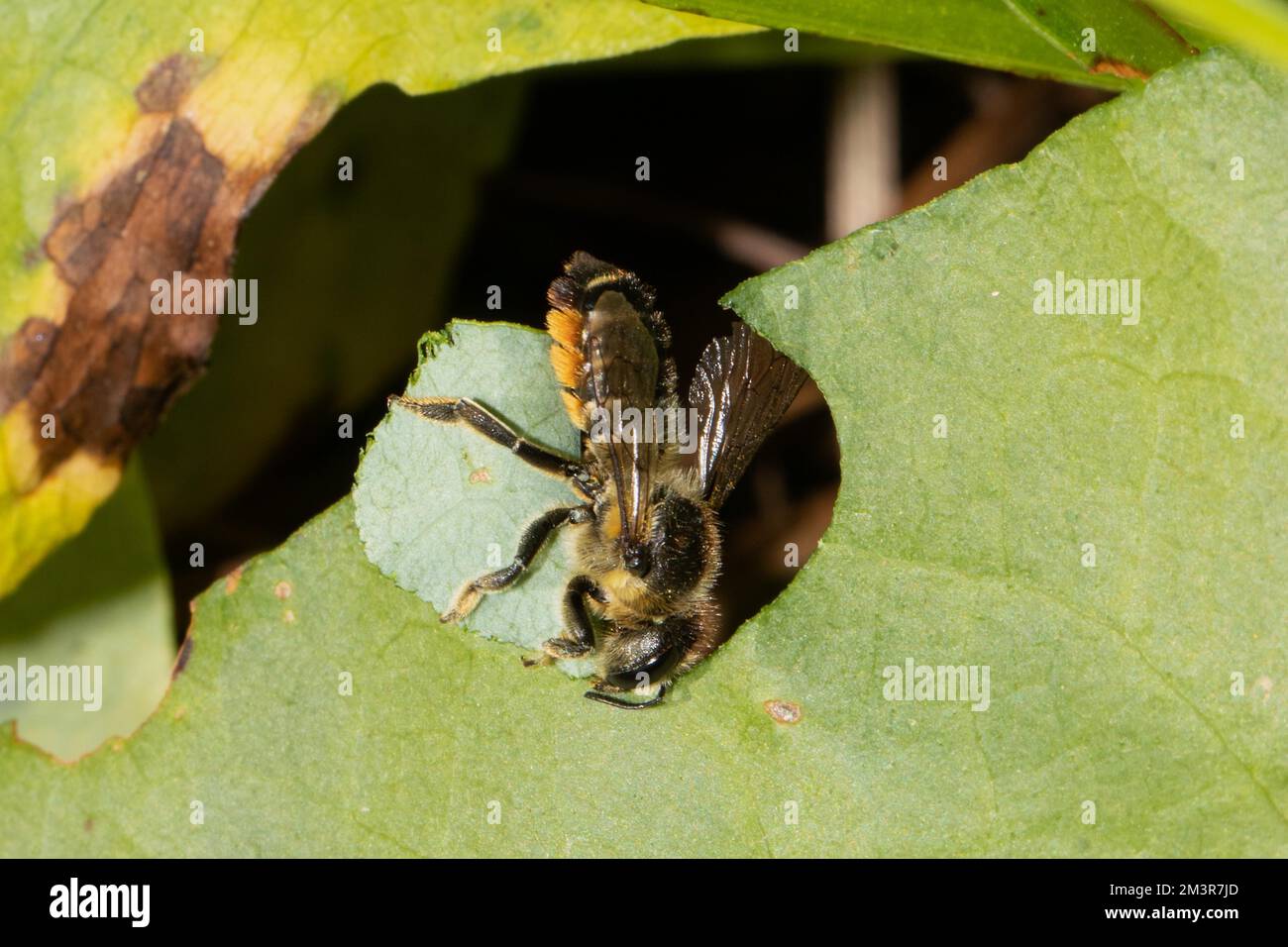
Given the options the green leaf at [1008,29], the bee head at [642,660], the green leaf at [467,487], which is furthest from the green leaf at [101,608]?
the green leaf at [1008,29]

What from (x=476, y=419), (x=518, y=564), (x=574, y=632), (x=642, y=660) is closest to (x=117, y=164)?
(x=476, y=419)

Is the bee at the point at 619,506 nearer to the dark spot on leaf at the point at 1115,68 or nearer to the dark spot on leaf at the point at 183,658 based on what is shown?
the dark spot on leaf at the point at 183,658

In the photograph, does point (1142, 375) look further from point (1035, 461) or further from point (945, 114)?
point (945, 114)

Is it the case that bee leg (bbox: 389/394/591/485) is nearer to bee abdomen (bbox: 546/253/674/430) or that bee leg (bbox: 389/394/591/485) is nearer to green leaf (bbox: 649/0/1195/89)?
bee abdomen (bbox: 546/253/674/430)

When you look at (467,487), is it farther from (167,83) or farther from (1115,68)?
(1115,68)

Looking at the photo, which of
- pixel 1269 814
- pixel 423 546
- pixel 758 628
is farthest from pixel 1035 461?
pixel 423 546

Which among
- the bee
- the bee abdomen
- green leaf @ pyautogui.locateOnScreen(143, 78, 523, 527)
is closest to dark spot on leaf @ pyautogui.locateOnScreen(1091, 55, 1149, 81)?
the bee
